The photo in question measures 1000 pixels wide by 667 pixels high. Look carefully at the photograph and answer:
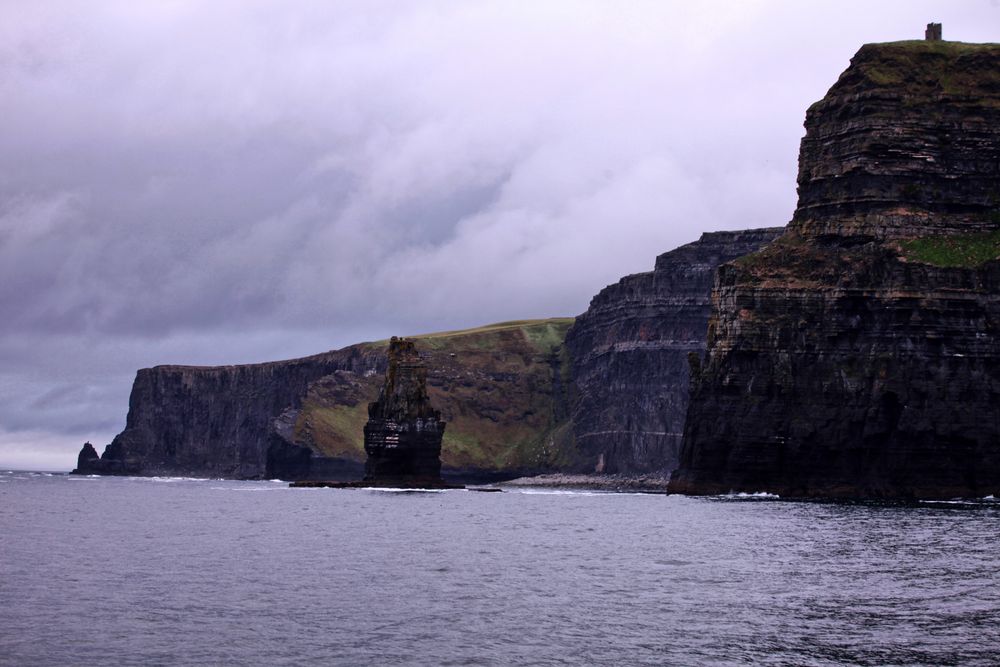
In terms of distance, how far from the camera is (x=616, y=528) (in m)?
110

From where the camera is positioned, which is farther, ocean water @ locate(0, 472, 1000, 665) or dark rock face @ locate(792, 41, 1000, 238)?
dark rock face @ locate(792, 41, 1000, 238)

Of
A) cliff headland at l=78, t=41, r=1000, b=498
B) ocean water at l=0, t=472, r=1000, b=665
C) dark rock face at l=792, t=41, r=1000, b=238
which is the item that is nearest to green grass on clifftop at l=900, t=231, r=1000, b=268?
cliff headland at l=78, t=41, r=1000, b=498

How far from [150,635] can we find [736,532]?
5486 cm

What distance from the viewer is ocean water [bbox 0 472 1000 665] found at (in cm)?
4897

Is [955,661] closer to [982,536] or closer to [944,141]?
[982,536]

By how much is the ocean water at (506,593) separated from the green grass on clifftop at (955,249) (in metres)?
52.0

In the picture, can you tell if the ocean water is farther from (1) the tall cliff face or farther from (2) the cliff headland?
(2) the cliff headland

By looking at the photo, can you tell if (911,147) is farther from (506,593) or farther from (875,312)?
(506,593)

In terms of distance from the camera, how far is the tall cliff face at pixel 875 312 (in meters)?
154

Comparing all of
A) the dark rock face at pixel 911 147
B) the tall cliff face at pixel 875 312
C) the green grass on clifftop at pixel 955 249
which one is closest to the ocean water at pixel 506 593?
the tall cliff face at pixel 875 312

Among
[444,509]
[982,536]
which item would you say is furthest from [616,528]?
[444,509]

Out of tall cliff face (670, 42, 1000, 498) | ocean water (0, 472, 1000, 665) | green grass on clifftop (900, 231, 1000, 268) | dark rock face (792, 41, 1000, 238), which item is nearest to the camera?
ocean water (0, 472, 1000, 665)

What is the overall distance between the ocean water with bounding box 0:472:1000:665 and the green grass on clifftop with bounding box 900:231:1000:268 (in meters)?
52.0

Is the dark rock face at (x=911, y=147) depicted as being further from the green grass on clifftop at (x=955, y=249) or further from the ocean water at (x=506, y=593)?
the ocean water at (x=506, y=593)
